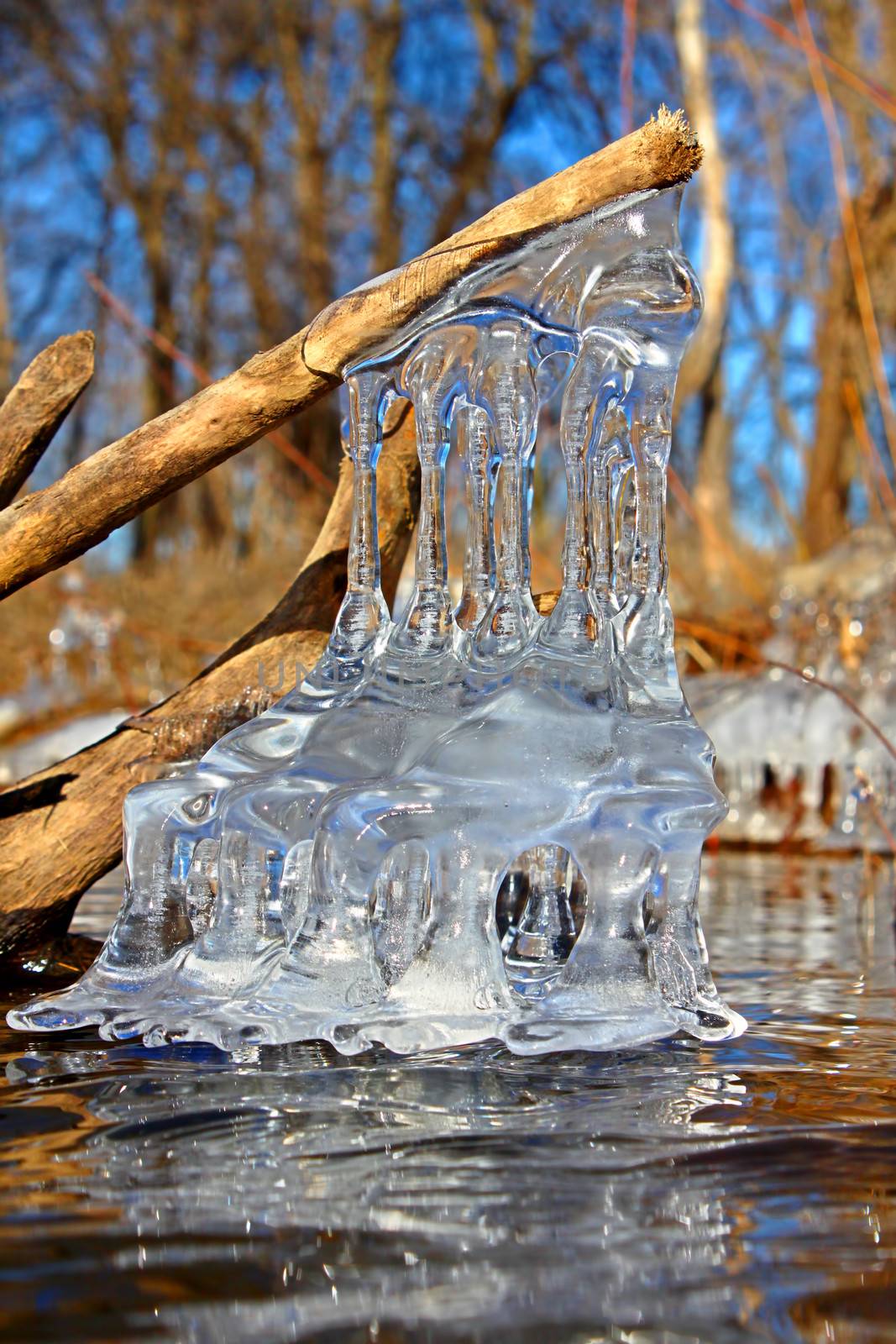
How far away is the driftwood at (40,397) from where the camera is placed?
7.11ft

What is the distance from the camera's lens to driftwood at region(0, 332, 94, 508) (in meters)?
2.17

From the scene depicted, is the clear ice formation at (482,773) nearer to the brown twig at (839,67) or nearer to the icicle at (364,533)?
the icicle at (364,533)

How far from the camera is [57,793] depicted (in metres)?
2.18

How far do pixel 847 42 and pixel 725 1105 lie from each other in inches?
376

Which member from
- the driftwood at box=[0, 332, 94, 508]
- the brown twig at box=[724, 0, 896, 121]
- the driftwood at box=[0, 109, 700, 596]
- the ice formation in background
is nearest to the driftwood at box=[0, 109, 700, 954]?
the driftwood at box=[0, 109, 700, 596]

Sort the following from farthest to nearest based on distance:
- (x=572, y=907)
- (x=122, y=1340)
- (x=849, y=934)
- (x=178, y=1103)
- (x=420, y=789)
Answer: (x=849, y=934) < (x=572, y=907) < (x=420, y=789) < (x=178, y=1103) < (x=122, y=1340)

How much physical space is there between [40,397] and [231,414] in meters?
0.44

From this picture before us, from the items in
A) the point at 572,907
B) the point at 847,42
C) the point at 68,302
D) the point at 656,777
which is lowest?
the point at 572,907

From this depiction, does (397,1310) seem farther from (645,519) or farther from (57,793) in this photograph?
(57,793)

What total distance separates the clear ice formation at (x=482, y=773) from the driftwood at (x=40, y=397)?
0.50 metres

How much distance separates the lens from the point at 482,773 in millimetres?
1703

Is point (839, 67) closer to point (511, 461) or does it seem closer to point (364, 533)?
point (511, 461)

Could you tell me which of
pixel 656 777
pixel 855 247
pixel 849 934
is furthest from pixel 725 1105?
pixel 855 247

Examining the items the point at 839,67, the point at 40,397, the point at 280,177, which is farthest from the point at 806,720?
the point at 280,177
